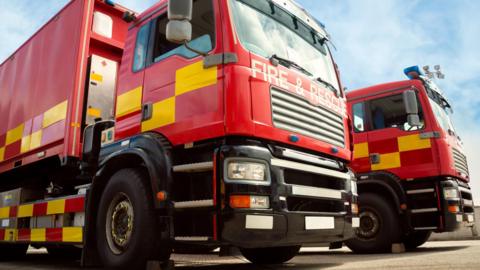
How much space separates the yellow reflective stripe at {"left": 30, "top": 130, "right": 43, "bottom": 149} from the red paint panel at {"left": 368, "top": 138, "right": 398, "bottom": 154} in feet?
15.2

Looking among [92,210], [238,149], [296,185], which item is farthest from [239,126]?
[92,210]

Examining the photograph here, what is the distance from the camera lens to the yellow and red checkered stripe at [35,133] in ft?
16.9

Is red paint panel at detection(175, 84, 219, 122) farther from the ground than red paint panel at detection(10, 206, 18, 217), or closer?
farther from the ground

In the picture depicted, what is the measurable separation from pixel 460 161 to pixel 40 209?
5.99m

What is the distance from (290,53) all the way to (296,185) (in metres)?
1.32

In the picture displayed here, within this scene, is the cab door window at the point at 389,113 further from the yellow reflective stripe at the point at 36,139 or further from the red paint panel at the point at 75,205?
the yellow reflective stripe at the point at 36,139

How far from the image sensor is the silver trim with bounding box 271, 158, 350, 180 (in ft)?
11.3

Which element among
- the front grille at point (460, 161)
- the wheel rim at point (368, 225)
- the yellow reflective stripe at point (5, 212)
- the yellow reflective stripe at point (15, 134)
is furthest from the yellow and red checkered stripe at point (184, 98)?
the front grille at point (460, 161)

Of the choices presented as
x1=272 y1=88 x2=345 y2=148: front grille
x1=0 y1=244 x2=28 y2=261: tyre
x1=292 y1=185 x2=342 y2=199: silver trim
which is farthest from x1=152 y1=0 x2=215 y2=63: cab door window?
x1=0 y1=244 x2=28 y2=261: tyre

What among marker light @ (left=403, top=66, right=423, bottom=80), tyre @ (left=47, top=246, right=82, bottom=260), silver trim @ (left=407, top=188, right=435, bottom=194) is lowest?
tyre @ (left=47, top=246, right=82, bottom=260)

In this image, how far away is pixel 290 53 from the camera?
416 cm

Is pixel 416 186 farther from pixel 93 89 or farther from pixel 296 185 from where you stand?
pixel 93 89

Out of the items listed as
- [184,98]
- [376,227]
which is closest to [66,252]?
[376,227]

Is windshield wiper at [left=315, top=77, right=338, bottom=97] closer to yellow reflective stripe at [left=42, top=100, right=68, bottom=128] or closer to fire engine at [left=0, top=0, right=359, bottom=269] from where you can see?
fire engine at [left=0, top=0, right=359, bottom=269]
